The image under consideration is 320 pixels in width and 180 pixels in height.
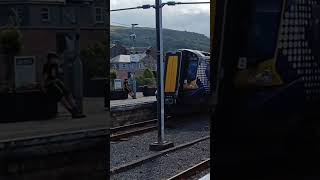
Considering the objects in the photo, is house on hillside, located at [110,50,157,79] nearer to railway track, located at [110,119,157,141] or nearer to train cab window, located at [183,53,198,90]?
train cab window, located at [183,53,198,90]

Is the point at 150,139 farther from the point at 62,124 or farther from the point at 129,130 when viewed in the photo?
the point at 62,124

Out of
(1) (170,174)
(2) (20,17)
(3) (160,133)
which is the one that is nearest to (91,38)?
(2) (20,17)

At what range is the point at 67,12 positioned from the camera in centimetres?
172

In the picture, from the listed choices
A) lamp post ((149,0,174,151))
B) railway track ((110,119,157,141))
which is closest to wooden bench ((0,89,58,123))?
lamp post ((149,0,174,151))

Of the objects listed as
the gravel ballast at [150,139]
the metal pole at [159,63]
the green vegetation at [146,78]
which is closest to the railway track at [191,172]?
the gravel ballast at [150,139]

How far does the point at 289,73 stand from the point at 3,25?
3.78ft

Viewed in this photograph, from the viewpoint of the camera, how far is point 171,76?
1350 cm

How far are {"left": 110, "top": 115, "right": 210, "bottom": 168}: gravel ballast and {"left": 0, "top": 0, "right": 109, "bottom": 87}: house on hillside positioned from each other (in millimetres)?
4095

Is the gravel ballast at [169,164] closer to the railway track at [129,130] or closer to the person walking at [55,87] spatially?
the railway track at [129,130]

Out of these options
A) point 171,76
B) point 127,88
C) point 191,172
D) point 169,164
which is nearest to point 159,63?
point 169,164

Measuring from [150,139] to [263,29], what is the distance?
26.4ft

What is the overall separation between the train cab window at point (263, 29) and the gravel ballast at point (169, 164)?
12.3 feet

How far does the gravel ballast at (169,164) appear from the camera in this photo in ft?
19.9

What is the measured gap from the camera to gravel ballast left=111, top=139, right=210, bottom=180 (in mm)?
6078
